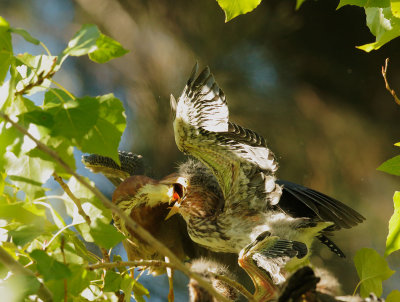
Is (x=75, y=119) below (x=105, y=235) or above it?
above

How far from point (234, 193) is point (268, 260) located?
0.20 metres

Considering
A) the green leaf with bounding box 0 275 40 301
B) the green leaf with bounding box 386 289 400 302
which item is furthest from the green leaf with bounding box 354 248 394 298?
the green leaf with bounding box 0 275 40 301

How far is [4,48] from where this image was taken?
1.28ft

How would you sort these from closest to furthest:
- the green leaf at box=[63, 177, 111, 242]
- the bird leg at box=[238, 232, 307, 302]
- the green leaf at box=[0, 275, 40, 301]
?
1. the green leaf at box=[0, 275, 40, 301]
2. the green leaf at box=[63, 177, 111, 242]
3. the bird leg at box=[238, 232, 307, 302]

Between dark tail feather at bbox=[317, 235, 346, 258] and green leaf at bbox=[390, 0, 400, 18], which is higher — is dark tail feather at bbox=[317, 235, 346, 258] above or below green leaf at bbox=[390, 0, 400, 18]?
below

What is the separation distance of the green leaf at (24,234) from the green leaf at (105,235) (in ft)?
0.16

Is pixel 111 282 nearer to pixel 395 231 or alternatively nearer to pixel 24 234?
pixel 24 234

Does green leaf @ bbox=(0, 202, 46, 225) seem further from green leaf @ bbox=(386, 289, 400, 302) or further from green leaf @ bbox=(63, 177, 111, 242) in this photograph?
green leaf @ bbox=(386, 289, 400, 302)

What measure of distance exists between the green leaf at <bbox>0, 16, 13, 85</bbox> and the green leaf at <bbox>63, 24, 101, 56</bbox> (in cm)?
5

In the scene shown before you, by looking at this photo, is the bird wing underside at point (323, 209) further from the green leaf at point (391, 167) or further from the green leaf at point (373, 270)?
the green leaf at point (391, 167)

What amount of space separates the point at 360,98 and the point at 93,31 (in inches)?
25.6

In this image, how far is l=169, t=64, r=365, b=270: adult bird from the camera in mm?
730

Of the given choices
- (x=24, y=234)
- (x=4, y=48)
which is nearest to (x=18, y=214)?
(x=24, y=234)

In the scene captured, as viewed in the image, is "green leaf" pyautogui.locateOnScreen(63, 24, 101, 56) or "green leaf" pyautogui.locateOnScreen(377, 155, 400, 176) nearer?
"green leaf" pyautogui.locateOnScreen(63, 24, 101, 56)
